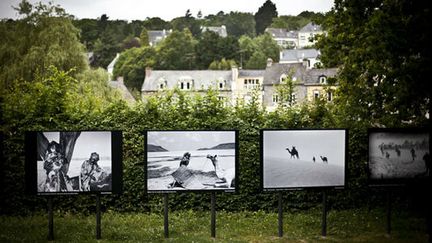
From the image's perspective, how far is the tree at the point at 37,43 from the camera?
25719 mm

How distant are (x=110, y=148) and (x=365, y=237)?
4645 millimetres

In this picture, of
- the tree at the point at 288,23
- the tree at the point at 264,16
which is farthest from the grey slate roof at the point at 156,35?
the tree at the point at 288,23

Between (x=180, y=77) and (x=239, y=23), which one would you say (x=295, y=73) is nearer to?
(x=180, y=77)

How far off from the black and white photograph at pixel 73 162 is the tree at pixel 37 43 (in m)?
17.4

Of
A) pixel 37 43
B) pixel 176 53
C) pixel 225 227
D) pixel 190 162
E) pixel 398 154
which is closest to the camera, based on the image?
pixel 190 162

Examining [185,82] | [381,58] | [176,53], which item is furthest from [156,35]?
[381,58]

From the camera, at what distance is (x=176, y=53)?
68.3m

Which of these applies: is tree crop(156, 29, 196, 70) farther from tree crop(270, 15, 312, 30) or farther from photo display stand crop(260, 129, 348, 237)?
photo display stand crop(260, 129, 348, 237)

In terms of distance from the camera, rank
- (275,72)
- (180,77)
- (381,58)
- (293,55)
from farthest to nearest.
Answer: (293,55), (180,77), (275,72), (381,58)

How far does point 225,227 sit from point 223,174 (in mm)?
1452

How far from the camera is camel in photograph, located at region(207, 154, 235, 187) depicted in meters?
9.27

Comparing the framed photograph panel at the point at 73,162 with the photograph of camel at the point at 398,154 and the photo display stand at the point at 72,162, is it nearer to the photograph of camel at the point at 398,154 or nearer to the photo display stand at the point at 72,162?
the photo display stand at the point at 72,162

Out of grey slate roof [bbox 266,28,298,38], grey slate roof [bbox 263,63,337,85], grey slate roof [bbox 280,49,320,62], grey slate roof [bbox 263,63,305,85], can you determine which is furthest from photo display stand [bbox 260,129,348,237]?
grey slate roof [bbox 266,28,298,38]

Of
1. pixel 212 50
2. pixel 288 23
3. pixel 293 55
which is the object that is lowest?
pixel 212 50
